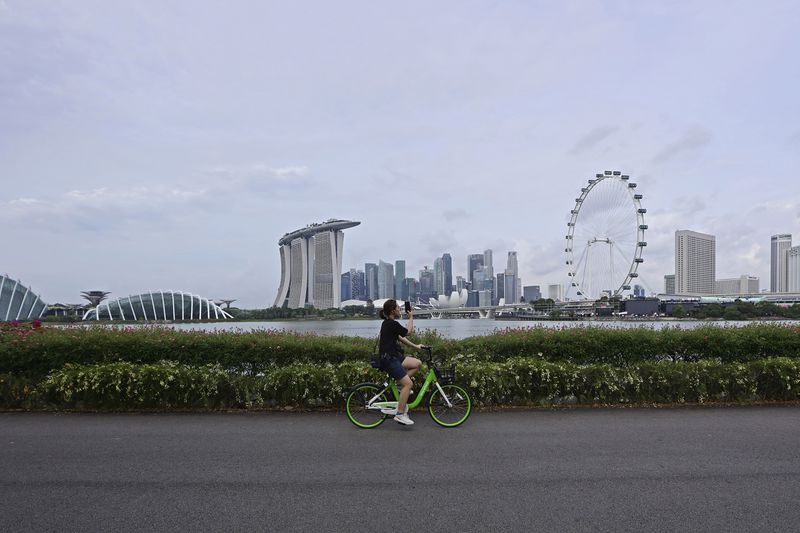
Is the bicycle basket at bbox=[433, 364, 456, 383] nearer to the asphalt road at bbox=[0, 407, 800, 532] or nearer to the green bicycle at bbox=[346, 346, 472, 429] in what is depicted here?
the green bicycle at bbox=[346, 346, 472, 429]

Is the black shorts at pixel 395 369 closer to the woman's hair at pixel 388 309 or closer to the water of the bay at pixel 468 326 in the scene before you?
the woman's hair at pixel 388 309

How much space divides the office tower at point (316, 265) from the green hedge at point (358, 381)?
12680 cm

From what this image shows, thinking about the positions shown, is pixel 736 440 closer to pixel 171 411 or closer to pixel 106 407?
pixel 171 411

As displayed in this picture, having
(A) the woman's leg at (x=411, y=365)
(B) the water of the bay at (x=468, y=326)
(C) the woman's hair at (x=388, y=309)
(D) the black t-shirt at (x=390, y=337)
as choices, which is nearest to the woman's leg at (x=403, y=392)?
(A) the woman's leg at (x=411, y=365)

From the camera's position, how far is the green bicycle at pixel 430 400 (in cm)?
707

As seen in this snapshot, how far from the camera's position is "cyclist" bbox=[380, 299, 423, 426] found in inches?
272

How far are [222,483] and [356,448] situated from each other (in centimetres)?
159

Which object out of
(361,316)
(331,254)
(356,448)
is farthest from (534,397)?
(331,254)

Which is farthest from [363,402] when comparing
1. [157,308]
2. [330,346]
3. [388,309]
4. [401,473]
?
[157,308]

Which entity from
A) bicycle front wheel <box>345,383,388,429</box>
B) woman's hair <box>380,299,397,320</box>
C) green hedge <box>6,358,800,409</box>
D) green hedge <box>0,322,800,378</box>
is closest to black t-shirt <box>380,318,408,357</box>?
woman's hair <box>380,299,397,320</box>

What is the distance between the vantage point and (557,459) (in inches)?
219

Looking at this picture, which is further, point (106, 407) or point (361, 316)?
point (361, 316)

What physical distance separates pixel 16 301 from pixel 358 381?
90782mm

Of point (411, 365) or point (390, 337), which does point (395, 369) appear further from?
point (390, 337)
